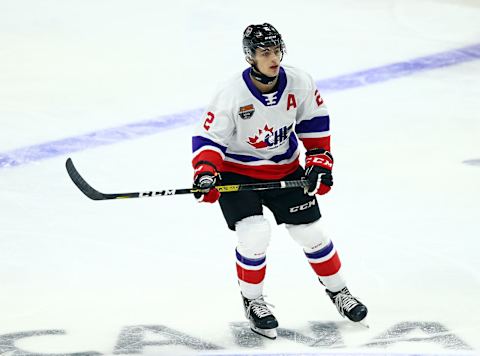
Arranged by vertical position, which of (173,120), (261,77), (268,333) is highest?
(173,120)

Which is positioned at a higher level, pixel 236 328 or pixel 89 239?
pixel 89 239

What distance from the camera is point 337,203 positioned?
4980mm

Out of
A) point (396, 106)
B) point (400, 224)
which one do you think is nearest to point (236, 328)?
point (400, 224)

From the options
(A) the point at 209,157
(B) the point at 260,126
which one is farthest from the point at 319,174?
(A) the point at 209,157

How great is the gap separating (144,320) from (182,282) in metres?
0.36

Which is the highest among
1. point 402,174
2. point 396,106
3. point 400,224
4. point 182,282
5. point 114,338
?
point 396,106

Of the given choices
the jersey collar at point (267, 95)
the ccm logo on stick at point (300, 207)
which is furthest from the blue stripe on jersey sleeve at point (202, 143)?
the ccm logo on stick at point (300, 207)

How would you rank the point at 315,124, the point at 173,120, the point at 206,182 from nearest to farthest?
1. the point at 206,182
2. the point at 315,124
3. the point at 173,120

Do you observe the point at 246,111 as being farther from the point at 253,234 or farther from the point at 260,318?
the point at 260,318

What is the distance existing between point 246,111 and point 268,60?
0.61ft

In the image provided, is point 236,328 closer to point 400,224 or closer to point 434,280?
point 434,280

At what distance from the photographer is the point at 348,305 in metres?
3.79

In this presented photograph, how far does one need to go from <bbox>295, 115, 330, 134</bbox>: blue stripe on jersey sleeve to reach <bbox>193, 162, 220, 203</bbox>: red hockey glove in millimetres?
389

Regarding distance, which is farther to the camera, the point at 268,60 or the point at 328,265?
the point at 328,265
